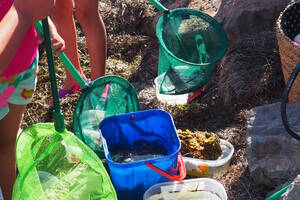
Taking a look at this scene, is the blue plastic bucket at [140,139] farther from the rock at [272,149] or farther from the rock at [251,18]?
the rock at [251,18]

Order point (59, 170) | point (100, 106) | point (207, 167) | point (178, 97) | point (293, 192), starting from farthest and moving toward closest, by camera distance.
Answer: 1. point (178, 97)
2. point (100, 106)
3. point (207, 167)
4. point (59, 170)
5. point (293, 192)

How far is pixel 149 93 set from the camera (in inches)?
127

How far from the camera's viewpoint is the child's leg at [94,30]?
2.69 metres

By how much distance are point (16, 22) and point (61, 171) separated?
667mm

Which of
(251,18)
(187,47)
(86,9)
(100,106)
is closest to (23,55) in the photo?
(100,106)

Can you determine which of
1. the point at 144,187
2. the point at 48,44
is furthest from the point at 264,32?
the point at 48,44

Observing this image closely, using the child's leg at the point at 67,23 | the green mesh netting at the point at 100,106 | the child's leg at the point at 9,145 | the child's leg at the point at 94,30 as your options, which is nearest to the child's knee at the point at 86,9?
the child's leg at the point at 94,30

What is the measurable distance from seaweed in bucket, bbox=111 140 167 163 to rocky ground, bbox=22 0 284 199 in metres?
0.34

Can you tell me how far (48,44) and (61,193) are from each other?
560 millimetres

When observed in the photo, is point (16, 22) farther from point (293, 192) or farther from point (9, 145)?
point (293, 192)

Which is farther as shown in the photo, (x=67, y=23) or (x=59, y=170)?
(x=67, y=23)

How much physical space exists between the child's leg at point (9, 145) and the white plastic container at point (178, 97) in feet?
3.82

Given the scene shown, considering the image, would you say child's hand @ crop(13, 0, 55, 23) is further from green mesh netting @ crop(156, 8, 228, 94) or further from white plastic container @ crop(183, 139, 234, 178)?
green mesh netting @ crop(156, 8, 228, 94)

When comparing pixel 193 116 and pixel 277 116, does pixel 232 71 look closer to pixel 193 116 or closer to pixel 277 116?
pixel 193 116
